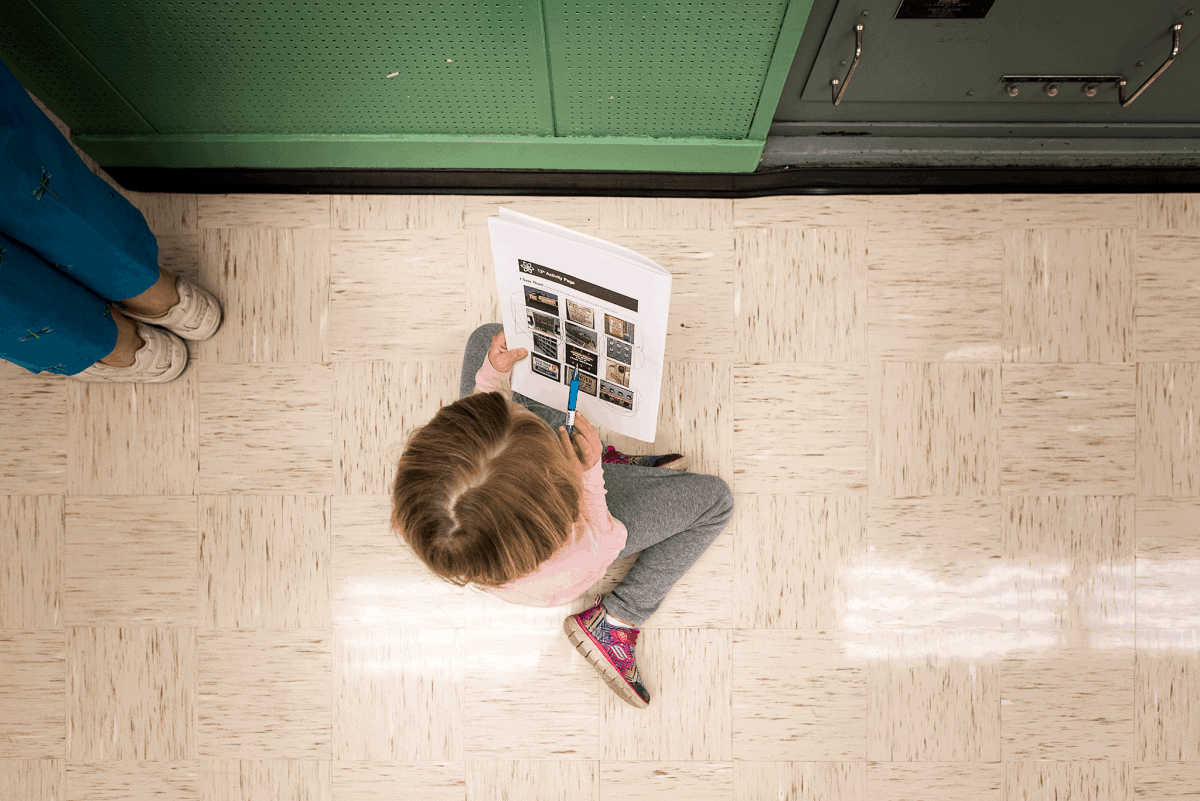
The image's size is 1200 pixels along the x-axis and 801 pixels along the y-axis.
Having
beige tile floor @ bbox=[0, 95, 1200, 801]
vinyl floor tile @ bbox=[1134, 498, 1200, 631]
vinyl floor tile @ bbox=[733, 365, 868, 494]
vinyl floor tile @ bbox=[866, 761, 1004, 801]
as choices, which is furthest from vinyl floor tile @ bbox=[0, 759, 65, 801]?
vinyl floor tile @ bbox=[1134, 498, 1200, 631]

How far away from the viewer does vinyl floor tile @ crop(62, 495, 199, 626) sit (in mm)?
1803

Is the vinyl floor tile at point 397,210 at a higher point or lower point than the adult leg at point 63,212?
lower

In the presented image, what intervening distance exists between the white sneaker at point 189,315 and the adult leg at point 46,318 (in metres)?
0.13

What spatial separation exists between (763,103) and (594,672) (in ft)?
4.85

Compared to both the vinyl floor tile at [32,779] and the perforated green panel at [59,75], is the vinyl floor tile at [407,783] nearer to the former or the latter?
the vinyl floor tile at [32,779]

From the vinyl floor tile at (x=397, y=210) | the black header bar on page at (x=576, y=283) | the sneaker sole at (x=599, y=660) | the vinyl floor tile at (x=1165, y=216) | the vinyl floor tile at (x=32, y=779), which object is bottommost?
the vinyl floor tile at (x=32, y=779)

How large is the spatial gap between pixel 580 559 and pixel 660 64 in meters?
1.03

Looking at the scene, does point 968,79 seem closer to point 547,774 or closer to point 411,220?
point 411,220

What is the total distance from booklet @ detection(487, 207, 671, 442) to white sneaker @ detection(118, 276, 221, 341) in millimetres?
872

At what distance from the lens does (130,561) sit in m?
1.81

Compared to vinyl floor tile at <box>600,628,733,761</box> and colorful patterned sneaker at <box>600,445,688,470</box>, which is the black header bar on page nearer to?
colorful patterned sneaker at <box>600,445,688,470</box>

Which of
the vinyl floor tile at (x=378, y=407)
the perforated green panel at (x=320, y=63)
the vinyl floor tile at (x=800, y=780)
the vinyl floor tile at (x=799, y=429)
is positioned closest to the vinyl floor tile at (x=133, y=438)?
the vinyl floor tile at (x=378, y=407)

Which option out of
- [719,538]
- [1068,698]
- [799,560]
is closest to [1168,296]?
[1068,698]

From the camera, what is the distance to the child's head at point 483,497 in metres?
0.97
